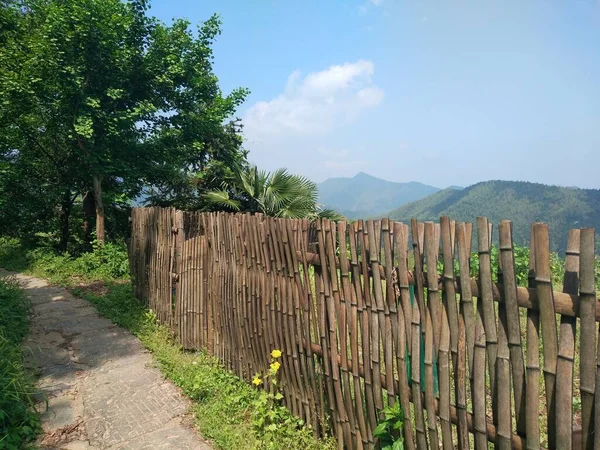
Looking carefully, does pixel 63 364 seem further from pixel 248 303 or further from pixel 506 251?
pixel 506 251

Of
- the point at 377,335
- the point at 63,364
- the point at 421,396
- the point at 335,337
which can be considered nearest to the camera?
the point at 421,396

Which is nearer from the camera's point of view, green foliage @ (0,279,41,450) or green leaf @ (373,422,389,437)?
green leaf @ (373,422,389,437)

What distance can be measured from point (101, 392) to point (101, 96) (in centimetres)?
780

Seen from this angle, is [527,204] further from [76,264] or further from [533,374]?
[533,374]

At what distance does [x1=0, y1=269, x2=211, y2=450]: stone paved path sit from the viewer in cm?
301

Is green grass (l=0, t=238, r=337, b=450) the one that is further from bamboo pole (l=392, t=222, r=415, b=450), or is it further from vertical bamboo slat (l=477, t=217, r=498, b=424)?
vertical bamboo slat (l=477, t=217, r=498, b=424)

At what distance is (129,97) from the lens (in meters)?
9.64

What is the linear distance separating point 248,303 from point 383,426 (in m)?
1.74

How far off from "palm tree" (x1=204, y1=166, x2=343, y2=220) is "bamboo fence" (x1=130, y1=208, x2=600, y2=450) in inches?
208

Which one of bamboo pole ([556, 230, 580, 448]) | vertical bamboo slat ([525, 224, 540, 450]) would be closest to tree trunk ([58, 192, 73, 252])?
vertical bamboo slat ([525, 224, 540, 450])

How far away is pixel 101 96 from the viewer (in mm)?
9125

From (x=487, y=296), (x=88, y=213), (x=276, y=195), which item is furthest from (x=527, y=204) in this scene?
(x=487, y=296)

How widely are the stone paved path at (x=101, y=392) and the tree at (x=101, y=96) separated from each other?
497cm

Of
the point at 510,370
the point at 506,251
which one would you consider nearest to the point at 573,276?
the point at 506,251
